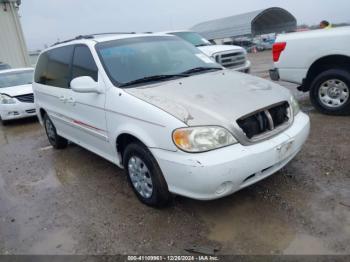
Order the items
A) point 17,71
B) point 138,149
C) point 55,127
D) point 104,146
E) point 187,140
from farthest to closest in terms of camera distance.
→ 1. point 17,71
2. point 55,127
3. point 104,146
4. point 138,149
5. point 187,140

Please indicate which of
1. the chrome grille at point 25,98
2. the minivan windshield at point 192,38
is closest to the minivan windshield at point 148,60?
the chrome grille at point 25,98

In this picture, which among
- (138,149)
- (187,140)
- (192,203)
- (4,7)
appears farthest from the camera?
(4,7)

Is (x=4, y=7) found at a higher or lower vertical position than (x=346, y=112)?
higher

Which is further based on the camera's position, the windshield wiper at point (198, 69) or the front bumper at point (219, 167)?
the windshield wiper at point (198, 69)

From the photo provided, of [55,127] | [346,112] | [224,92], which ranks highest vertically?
[224,92]

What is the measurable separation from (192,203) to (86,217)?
1.13 meters

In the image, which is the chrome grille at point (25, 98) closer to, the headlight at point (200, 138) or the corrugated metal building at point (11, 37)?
the headlight at point (200, 138)

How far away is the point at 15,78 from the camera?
966cm

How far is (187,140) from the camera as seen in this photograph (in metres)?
2.71

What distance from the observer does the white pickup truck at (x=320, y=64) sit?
5.38 meters

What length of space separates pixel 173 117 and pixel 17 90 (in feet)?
23.8

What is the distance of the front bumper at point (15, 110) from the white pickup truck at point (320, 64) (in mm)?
6314

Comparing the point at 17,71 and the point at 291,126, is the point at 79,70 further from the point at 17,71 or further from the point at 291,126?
the point at 17,71

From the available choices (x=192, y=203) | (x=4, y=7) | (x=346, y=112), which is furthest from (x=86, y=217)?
(x=4, y=7)
